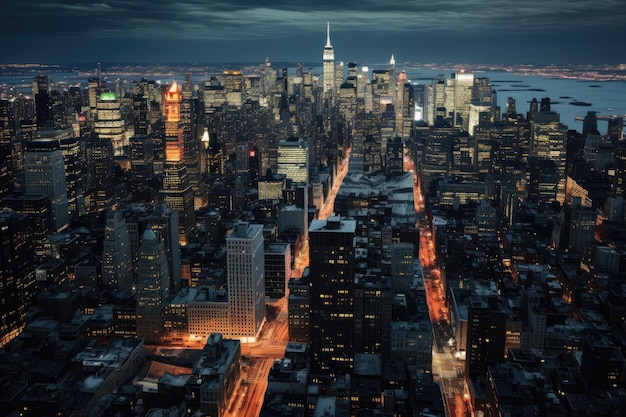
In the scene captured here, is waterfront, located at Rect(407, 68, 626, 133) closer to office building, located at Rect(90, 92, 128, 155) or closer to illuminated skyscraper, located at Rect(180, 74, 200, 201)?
illuminated skyscraper, located at Rect(180, 74, 200, 201)

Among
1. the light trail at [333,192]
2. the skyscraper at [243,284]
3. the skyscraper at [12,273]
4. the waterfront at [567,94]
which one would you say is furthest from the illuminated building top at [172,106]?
the waterfront at [567,94]

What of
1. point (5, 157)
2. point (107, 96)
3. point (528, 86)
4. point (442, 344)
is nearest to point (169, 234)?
point (442, 344)

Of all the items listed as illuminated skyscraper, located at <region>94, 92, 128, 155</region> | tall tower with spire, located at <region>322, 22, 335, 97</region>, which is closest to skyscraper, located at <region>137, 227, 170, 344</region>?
illuminated skyscraper, located at <region>94, 92, 128, 155</region>

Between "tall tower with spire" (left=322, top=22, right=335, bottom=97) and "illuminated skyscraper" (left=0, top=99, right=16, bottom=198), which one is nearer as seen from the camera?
"illuminated skyscraper" (left=0, top=99, right=16, bottom=198)

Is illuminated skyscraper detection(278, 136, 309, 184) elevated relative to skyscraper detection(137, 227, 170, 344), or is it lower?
elevated

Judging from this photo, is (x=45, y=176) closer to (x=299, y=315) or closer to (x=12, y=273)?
(x=12, y=273)

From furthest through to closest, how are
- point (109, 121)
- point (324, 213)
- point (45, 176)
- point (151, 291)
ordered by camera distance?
point (109, 121), point (324, 213), point (45, 176), point (151, 291)

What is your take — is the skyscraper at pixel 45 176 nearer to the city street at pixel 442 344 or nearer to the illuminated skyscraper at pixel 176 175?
the illuminated skyscraper at pixel 176 175
